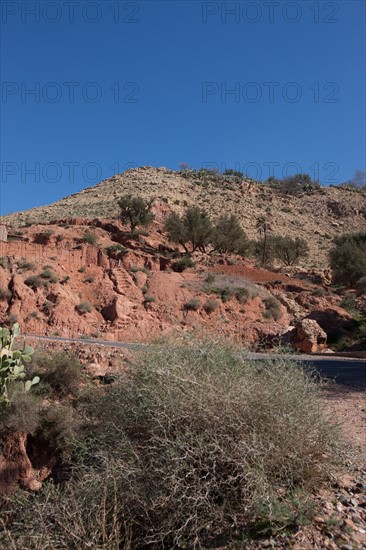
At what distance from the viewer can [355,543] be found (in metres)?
3.70

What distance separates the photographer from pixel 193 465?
4148 millimetres

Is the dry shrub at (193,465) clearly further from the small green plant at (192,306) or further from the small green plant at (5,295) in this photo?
the small green plant at (192,306)

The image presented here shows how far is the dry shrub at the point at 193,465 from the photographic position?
155 inches

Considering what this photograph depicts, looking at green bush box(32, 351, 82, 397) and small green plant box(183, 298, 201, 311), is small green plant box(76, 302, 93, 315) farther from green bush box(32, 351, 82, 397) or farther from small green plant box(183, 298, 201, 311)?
green bush box(32, 351, 82, 397)

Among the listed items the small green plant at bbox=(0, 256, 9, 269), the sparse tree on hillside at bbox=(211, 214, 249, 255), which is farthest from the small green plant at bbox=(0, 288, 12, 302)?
the sparse tree on hillside at bbox=(211, 214, 249, 255)

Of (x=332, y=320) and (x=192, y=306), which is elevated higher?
(x=192, y=306)

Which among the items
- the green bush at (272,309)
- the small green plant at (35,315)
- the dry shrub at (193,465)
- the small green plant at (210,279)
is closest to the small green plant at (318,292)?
the green bush at (272,309)

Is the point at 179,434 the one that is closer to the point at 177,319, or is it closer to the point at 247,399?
→ the point at 247,399

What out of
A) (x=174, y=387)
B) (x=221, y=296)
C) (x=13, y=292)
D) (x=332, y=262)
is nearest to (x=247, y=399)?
(x=174, y=387)

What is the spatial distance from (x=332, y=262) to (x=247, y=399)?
119 feet

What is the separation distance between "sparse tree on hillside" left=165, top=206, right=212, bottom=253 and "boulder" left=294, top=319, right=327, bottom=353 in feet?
64.5

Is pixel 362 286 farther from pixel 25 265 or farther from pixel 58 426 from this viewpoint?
pixel 58 426

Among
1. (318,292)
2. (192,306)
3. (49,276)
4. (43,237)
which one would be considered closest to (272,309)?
(192,306)

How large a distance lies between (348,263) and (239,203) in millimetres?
29371
